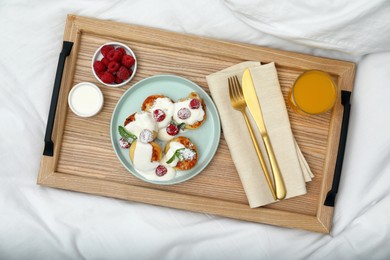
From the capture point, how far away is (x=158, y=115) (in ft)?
2.89

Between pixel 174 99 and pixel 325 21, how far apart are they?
1.27ft

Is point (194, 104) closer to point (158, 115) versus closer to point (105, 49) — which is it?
point (158, 115)

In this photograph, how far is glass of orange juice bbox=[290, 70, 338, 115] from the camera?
0.88 metres

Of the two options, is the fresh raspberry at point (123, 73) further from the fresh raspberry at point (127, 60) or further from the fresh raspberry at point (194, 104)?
the fresh raspberry at point (194, 104)

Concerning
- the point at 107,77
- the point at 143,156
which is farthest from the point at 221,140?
the point at 107,77

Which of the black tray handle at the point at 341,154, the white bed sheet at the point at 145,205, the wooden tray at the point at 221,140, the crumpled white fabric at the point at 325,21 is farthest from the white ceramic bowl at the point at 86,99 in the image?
the black tray handle at the point at 341,154

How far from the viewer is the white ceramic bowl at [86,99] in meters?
0.91

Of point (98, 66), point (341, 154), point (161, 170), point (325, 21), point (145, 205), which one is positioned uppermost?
point (325, 21)

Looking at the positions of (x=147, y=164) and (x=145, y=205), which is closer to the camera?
(x=147, y=164)

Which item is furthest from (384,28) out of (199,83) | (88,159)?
(88,159)

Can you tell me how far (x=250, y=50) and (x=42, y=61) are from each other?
520 mm

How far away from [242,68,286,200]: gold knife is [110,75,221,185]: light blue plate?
8cm

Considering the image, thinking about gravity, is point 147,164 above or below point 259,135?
below

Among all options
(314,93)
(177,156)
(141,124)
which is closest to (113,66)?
(141,124)
